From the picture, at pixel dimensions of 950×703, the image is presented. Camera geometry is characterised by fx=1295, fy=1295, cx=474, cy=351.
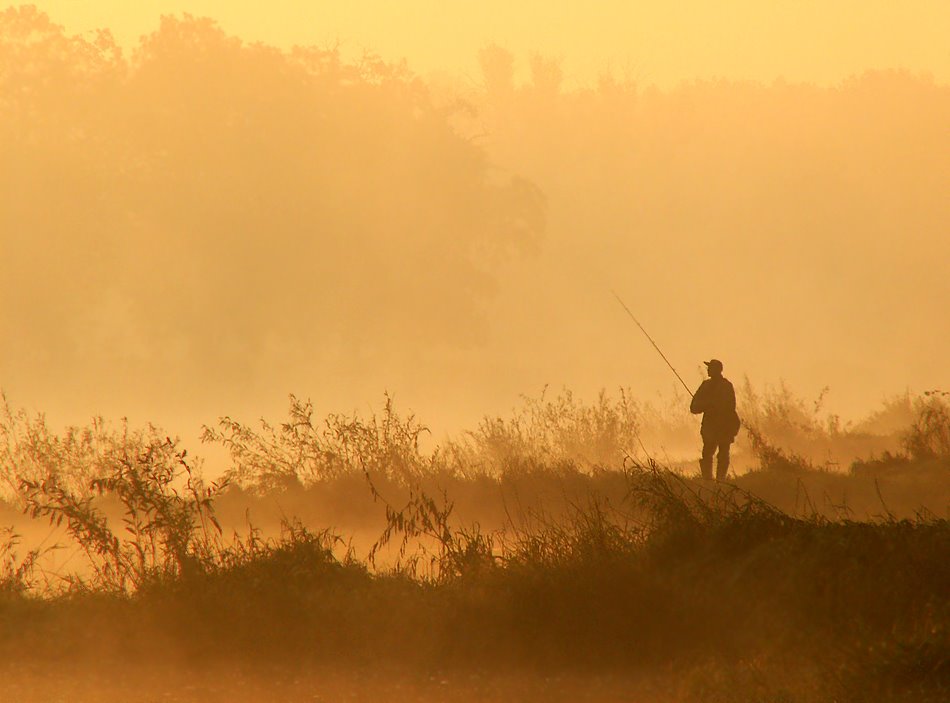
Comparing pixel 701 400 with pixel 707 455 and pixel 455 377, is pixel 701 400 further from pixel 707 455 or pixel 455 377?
pixel 455 377

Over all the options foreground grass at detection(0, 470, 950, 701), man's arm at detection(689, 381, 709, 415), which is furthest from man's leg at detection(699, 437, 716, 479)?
foreground grass at detection(0, 470, 950, 701)

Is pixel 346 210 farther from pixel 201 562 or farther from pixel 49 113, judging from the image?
pixel 201 562

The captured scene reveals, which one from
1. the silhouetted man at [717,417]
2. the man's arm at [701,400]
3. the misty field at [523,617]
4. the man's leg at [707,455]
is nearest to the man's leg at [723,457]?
the silhouetted man at [717,417]

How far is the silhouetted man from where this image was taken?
15680 millimetres

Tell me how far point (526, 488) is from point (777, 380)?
116ft

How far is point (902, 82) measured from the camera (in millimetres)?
74625

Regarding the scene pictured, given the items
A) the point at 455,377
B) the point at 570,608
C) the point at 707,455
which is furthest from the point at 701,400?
the point at 455,377

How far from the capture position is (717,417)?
51.6ft

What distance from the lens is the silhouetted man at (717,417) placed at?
15680 millimetres

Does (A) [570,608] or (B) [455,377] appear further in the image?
(B) [455,377]

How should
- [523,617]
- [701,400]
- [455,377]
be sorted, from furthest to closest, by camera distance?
1. [455,377]
2. [701,400]
3. [523,617]

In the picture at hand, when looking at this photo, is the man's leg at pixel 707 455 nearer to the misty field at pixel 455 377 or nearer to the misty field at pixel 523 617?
the misty field at pixel 455 377

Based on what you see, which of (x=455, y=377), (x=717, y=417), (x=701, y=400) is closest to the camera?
(x=717, y=417)

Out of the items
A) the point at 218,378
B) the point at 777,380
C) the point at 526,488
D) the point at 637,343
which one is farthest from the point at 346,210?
the point at 526,488
